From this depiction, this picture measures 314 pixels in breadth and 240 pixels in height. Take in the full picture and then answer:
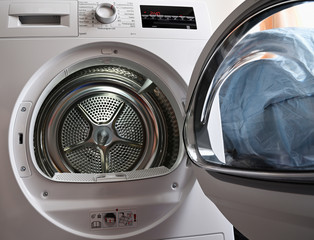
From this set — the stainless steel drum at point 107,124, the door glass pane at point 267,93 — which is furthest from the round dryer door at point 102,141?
the door glass pane at point 267,93

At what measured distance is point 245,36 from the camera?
1.98 feet

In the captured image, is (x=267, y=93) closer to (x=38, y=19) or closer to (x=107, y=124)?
Answer: (x=107, y=124)

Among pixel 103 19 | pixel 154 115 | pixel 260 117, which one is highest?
pixel 103 19

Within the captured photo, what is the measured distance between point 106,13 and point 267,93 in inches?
19.0

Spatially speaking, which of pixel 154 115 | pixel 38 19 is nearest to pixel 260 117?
pixel 154 115

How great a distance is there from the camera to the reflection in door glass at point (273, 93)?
563 mm

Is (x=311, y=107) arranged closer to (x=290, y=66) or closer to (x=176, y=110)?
Result: (x=290, y=66)

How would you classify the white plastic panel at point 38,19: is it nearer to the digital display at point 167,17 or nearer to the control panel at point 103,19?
the control panel at point 103,19

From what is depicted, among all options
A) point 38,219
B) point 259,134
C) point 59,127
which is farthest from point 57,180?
point 259,134

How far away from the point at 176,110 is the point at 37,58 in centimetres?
38

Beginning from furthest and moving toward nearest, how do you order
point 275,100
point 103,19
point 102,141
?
1. point 102,141
2. point 103,19
3. point 275,100

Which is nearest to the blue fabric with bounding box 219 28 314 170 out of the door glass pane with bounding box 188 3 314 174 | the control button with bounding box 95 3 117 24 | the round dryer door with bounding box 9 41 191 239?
the door glass pane with bounding box 188 3 314 174

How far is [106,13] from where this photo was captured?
87 cm

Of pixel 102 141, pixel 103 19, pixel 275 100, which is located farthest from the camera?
pixel 102 141
